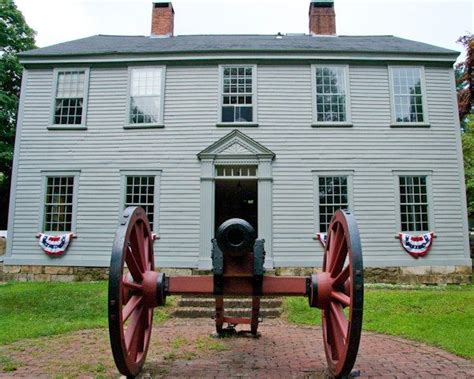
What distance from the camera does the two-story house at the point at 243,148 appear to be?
11727mm

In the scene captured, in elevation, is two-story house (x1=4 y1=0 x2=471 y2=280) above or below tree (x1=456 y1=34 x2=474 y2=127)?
below

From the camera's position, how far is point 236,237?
3756 millimetres

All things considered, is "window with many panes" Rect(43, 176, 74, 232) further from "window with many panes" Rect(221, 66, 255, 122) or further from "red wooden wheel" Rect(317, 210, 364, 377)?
"red wooden wheel" Rect(317, 210, 364, 377)

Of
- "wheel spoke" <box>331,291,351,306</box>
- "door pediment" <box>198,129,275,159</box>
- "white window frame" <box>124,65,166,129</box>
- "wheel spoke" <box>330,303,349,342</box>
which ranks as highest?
"white window frame" <box>124,65,166,129</box>

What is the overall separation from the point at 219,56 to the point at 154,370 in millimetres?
10072

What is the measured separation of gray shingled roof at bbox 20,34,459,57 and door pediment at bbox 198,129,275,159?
107 inches

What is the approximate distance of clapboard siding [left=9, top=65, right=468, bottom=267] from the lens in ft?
38.4

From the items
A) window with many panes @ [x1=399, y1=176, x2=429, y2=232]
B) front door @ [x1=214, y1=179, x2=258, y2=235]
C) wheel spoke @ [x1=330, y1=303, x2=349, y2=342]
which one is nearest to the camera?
wheel spoke @ [x1=330, y1=303, x2=349, y2=342]

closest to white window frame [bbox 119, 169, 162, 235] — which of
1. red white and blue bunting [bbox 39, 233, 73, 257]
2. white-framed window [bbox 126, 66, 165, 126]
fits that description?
white-framed window [bbox 126, 66, 165, 126]

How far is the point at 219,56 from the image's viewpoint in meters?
12.4

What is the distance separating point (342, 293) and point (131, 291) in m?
2.07

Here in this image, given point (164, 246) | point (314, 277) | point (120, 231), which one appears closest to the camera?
point (120, 231)

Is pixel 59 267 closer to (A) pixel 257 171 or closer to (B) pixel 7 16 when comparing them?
→ (A) pixel 257 171

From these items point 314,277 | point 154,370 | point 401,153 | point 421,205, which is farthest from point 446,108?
point 154,370
